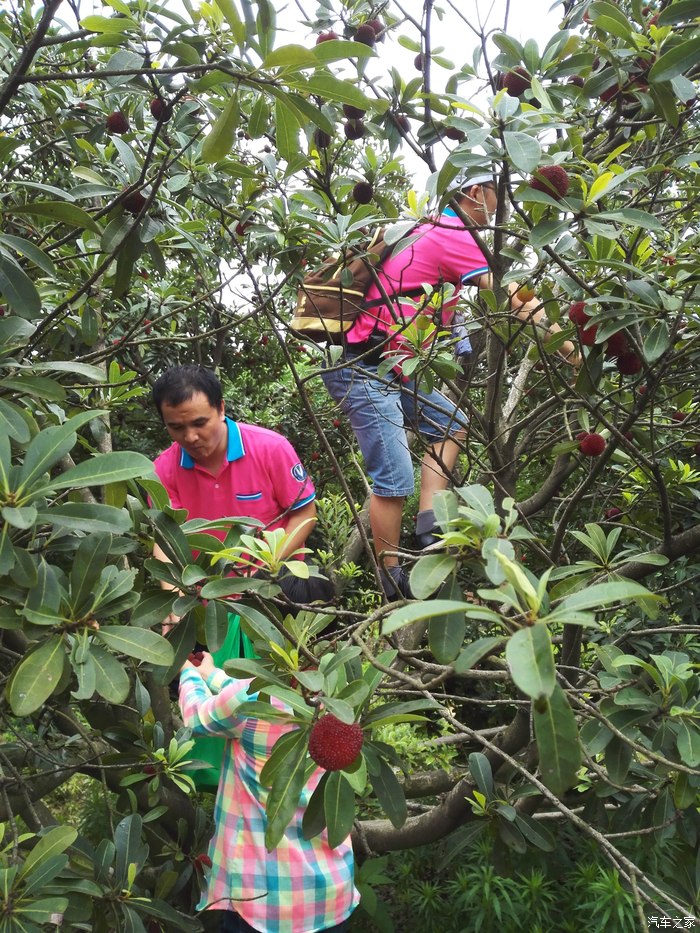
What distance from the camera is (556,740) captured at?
2.53 ft

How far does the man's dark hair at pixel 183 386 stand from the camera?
7.42ft

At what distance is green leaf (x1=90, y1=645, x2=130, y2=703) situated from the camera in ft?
3.39

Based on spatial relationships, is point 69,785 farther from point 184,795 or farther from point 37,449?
point 37,449

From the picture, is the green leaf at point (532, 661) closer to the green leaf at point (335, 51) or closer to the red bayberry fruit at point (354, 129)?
the green leaf at point (335, 51)

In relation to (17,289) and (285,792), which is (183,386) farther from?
(285,792)

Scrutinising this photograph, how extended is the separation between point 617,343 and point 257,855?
1.53m

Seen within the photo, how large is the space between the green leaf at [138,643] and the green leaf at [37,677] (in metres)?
0.07

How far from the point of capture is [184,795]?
237cm

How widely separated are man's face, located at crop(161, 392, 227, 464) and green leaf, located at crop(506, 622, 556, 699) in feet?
5.53

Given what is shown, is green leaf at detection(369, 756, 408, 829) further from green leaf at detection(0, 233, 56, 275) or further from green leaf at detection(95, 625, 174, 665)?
green leaf at detection(0, 233, 56, 275)

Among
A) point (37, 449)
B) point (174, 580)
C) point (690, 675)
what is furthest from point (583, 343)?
point (37, 449)

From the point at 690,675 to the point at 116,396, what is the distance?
1.79m

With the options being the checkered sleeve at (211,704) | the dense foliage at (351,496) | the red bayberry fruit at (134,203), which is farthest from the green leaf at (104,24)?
the checkered sleeve at (211,704)

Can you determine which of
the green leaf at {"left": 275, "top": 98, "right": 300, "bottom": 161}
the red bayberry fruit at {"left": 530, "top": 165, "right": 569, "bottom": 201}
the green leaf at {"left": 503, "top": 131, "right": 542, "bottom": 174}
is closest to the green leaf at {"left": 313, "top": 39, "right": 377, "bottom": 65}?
the green leaf at {"left": 275, "top": 98, "right": 300, "bottom": 161}
